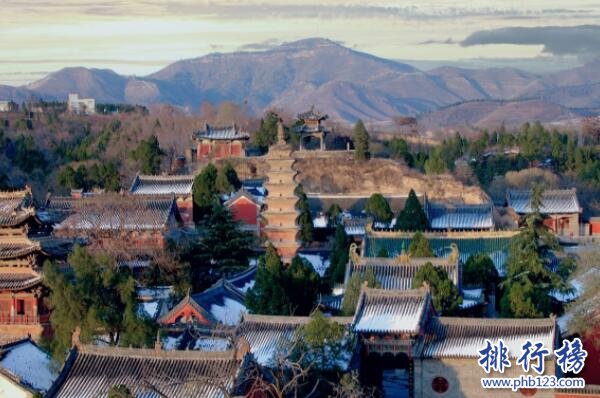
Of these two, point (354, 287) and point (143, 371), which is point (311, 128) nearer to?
point (354, 287)

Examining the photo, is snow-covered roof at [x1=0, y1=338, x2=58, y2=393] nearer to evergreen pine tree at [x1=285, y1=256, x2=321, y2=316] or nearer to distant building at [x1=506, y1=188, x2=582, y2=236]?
evergreen pine tree at [x1=285, y1=256, x2=321, y2=316]

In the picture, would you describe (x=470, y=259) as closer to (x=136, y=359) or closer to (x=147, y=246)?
(x=147, y=246)

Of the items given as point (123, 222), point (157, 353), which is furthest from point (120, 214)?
point (157, 353)

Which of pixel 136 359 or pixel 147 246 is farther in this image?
pixel 147 246

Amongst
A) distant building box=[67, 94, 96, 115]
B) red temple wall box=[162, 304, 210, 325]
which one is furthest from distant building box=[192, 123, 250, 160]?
distant building box=[67, 94, 96, 115]

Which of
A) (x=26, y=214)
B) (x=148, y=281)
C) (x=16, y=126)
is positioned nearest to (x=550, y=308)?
(x=148, y=281)
